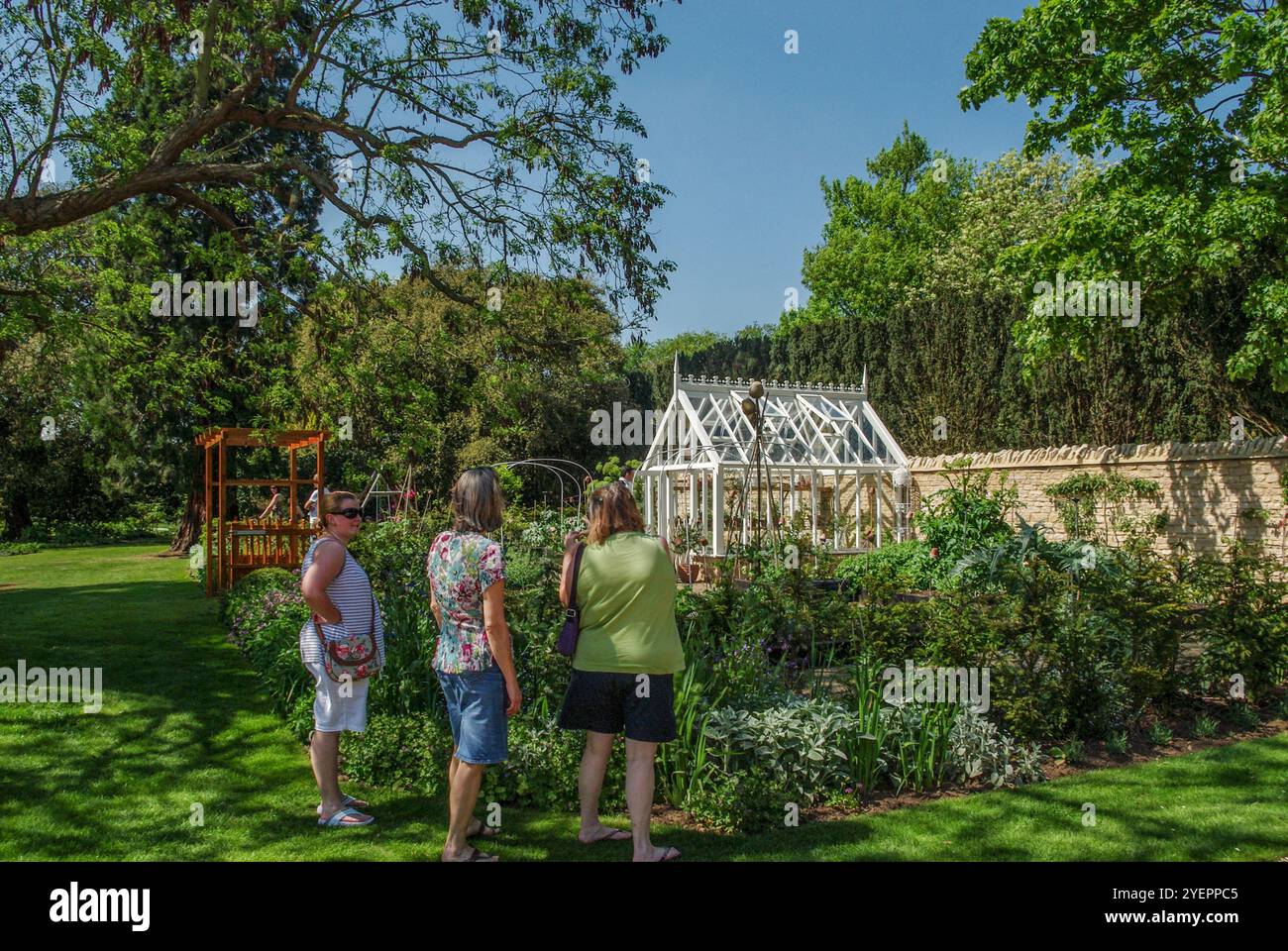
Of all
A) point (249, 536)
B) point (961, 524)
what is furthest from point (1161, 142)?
point (249, 536)

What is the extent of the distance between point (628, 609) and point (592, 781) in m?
0.89

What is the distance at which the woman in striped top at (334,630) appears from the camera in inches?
178

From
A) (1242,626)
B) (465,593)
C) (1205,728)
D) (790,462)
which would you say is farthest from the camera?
(790,462)

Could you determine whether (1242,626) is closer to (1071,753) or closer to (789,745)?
(1071,753)

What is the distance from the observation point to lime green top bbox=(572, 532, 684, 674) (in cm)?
406

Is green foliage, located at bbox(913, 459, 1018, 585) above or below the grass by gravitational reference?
above

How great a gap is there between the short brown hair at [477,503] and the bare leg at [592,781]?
1.07 m

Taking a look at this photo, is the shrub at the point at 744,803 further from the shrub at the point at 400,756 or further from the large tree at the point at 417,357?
the large tree at the point at 417,357

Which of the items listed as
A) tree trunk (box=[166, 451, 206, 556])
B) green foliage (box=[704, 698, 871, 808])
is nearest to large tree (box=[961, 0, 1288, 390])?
green foliage (box=[704, 698, 871, 808])

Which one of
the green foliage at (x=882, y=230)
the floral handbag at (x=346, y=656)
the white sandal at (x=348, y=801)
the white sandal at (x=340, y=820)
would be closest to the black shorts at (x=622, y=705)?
the floral handbag at (x=346, y=656)

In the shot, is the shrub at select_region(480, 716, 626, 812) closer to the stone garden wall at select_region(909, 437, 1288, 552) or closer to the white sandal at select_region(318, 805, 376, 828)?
the white sandal at select_region(318, 805, 376, 828)

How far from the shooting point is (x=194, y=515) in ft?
Result: 66.5

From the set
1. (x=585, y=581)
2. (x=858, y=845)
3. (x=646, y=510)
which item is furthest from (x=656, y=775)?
(x=646, y=510)

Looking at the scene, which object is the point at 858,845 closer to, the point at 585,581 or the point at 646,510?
the point at 585,581
